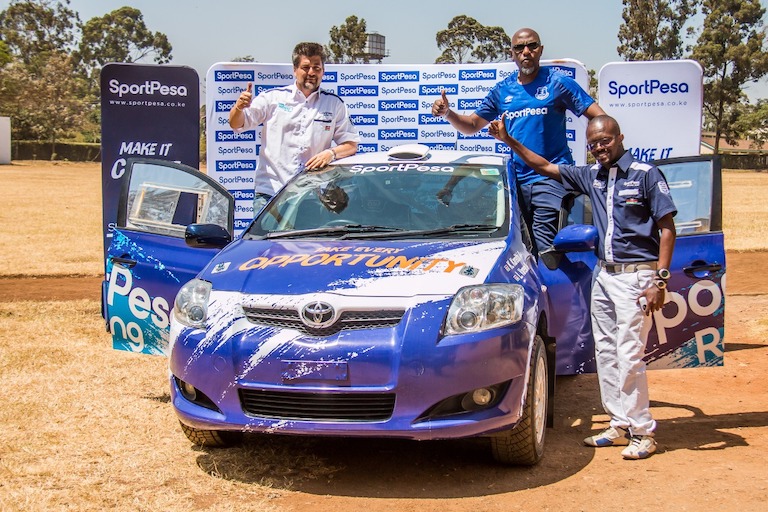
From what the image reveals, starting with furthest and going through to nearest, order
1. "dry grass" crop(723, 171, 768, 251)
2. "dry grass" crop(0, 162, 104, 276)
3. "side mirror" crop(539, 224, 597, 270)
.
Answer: "dry grass" crop(723, 171, 768, 251)
"dry grass" crop(0, 162, 104, 276)
"side mirror" crop(539, 224, 597, 270)

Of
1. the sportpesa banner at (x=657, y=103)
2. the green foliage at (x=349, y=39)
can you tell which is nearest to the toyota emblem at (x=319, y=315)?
the sportpesa banner at (x=657, y=103)

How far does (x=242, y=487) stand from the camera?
4.58 metres

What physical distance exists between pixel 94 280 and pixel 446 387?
8710mm

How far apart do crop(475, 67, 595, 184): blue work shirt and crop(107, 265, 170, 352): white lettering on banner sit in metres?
2.49

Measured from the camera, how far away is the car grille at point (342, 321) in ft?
14.3

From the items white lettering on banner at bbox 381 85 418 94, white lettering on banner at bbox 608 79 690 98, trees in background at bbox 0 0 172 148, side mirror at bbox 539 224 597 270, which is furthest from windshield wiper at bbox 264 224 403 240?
trees in background at bbox 0 0 172 148

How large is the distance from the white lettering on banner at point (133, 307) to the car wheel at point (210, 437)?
1.14 metres

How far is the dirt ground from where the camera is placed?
4.40m

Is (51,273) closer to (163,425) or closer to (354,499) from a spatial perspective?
(163,425)

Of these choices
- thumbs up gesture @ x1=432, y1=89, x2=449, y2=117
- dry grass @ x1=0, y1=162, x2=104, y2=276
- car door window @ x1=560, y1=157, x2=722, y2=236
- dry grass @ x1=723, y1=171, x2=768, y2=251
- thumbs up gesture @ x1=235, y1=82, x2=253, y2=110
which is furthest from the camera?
dry grass @ x1=723, y1=171, x2=768, y2=251

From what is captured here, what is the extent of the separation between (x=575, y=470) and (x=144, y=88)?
5961mm

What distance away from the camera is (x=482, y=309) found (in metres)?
4.43

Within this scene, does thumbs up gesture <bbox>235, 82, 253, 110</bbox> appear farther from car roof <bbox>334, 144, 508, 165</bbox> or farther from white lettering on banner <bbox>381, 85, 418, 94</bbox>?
white lettering on banner <bbox>381, 85, 418, 94</bbox>

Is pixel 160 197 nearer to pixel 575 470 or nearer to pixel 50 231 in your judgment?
pixel 575 470
